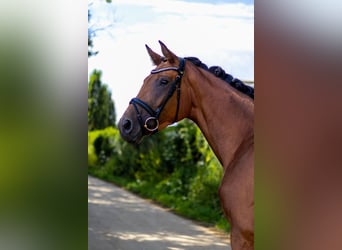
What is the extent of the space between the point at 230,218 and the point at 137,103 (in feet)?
2.61

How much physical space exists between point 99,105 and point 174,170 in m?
3.94

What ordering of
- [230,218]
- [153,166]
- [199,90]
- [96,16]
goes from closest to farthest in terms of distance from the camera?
1. [230,218]
2. [199,90]
3. [96,16]
4. [153,166]

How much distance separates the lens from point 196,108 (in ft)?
10.4

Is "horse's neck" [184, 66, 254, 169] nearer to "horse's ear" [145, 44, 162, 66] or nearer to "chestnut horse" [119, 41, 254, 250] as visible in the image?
"chestnut horse" [119, 41, 254, 250]

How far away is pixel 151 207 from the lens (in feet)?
26.9

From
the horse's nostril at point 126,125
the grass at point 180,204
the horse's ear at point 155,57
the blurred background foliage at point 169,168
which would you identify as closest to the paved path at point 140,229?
the grass at point 180,204

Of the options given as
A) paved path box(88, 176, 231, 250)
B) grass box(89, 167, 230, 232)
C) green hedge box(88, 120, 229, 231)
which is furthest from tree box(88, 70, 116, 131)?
paved path box(88, 176, 231, 250)

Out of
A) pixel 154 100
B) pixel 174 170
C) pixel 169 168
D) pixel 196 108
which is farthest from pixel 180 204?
pixel 154 100

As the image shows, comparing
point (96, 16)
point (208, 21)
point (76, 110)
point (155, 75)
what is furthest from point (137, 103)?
point (96, 16)

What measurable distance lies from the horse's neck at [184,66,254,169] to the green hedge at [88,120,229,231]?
12.1 ft

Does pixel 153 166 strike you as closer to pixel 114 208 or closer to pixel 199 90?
pixel 114 208

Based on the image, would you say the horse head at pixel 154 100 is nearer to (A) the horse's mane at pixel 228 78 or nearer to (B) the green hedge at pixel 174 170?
(A) the horse's mane at pixel 228 78

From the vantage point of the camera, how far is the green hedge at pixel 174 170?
24.6 feet

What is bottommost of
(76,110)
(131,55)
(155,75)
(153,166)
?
(153,166)
